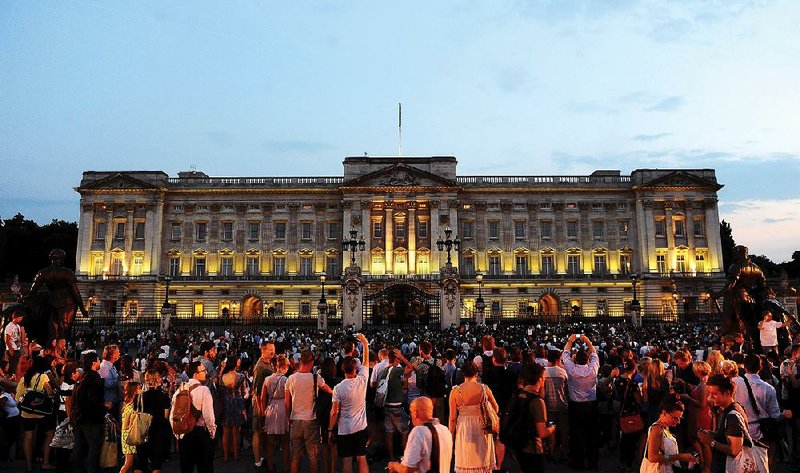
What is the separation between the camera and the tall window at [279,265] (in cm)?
6606

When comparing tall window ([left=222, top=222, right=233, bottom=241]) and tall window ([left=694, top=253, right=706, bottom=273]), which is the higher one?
tall window ([left=222, top=222, right=233, bottom=241])

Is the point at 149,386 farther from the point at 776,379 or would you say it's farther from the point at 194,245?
the point at 194,245

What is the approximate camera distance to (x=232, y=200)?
6719 centimetres

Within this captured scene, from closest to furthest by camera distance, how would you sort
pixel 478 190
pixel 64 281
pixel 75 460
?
pixel 75 460
pixel 64 281
pixel 478 190

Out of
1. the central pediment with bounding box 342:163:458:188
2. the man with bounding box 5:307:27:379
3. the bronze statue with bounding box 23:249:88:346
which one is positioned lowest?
the man with bounding box 5:307:27:379

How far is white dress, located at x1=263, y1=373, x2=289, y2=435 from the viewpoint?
1021cm

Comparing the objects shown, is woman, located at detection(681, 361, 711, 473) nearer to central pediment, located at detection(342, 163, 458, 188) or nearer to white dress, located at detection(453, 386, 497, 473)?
white dress, located at detection(453, 386, 497, 473)

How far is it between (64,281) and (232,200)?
51681mm

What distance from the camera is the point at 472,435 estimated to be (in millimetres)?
7109

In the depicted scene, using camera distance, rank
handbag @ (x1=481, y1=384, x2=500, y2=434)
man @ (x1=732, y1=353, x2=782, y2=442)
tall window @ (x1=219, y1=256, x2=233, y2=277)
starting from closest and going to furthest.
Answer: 1. handbag @ (x1=481, y1=384, x2=500, y2=434)
2. man @ (x1=732, y1=353, x2=782, y2=442)
3. tall window @ (x1=219, y1=256, x2=233, y2=277)

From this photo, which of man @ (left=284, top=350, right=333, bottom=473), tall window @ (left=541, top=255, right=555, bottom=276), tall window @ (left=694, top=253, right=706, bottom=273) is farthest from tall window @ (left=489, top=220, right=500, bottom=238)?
man @ (left=284, top=350, right=333, bottom=473)

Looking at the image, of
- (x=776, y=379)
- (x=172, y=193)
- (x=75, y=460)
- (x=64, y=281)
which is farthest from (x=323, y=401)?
(x=172, y=193)

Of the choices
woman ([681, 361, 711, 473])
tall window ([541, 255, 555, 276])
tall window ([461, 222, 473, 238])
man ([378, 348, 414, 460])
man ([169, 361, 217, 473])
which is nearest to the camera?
woman ([681, 361, 711, 473])

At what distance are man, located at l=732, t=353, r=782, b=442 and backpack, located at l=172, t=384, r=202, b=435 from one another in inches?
292
